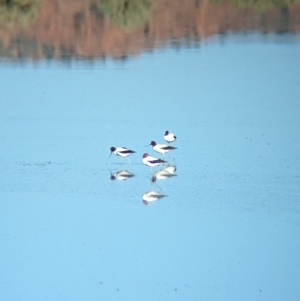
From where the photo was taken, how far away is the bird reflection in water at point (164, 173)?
44.4 ft

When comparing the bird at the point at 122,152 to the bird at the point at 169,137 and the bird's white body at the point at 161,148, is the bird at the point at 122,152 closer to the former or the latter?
the bird's white body at the point at 161,148

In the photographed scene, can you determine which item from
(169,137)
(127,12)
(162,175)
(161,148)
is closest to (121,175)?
(162,175)

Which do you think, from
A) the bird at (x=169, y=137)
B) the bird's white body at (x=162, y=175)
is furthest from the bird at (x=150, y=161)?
the bird at (x=169, y=137)

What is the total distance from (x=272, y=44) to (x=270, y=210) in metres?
12.0

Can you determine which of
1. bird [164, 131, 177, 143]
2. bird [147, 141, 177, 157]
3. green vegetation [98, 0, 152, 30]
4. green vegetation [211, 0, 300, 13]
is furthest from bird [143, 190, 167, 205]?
green vegetation [211, 0, 300, 13]

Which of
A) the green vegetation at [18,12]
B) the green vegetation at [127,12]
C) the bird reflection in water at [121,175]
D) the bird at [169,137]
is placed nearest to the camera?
the bird reflection in water at [121,175]

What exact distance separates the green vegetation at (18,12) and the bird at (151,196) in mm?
15241

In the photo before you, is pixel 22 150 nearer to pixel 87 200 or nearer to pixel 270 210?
pixel 87 200

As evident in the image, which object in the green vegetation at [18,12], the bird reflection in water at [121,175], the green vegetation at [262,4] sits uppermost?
the green vegetation at [262,4]

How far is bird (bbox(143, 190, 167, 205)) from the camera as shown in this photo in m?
12.5

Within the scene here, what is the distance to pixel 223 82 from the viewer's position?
19.2 metres

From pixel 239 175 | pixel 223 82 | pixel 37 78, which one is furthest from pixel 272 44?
pixel 239 175

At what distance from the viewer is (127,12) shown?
27906 millimetres

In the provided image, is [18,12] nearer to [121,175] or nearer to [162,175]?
[121,175]
